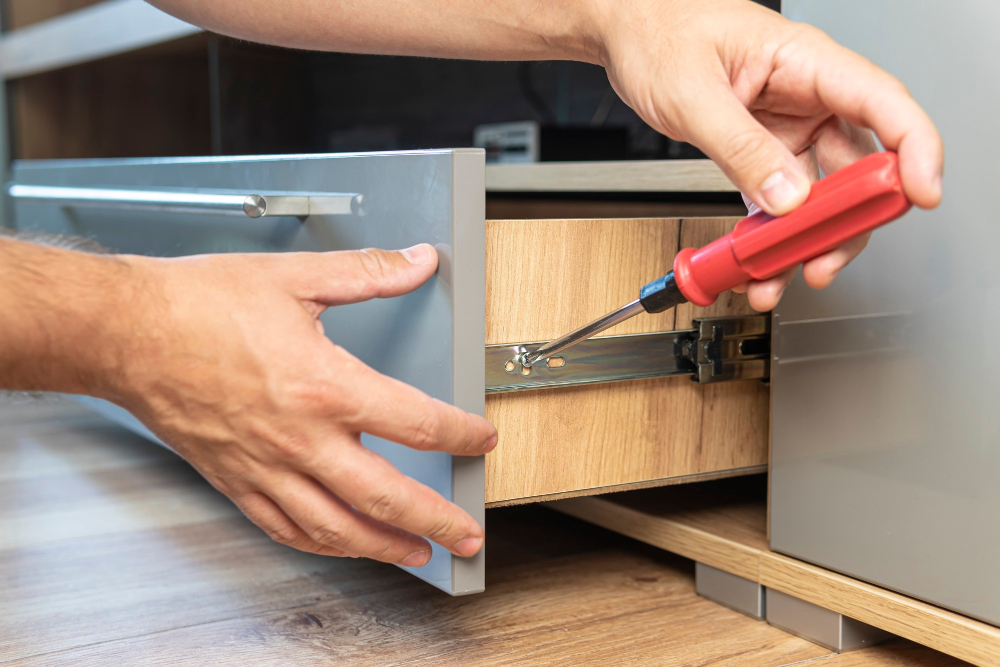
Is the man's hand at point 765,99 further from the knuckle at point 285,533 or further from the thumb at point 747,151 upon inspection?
the knuckle at point 285,533

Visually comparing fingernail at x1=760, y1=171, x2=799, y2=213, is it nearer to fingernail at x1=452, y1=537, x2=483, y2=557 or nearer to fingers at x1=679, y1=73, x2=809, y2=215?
fingers at x1=679, y1=73, x2=809, y2=215

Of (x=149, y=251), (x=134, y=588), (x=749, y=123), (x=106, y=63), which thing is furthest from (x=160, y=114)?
(x=749, y=123)

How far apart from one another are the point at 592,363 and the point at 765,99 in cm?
18

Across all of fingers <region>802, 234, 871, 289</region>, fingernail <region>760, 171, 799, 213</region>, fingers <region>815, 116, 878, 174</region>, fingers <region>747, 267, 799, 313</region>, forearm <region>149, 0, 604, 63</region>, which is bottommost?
fingers <region>747, 267, 799, 313</region>

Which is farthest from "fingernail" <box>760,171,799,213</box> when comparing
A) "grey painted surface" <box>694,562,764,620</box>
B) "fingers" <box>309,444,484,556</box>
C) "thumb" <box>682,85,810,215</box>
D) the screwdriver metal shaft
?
"grey painted surface" <box>694,562,764,620</box>

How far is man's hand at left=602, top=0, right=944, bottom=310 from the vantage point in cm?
45

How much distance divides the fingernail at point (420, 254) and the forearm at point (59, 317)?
0.14 metres

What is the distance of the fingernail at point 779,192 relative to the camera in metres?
0.46

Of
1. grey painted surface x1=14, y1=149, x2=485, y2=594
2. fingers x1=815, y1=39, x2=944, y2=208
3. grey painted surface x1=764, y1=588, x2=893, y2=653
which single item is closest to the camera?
fingers x1=815, y1=39, x2=944, y2=208

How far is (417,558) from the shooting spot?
1.80 ft

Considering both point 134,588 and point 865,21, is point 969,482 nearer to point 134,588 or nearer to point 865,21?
point 865,21

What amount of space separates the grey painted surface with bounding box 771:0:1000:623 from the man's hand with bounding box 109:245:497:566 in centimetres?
24

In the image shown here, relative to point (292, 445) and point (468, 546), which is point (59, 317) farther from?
point (468, 546)

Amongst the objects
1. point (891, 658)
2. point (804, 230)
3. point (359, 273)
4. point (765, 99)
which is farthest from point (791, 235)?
point (891, 658)
